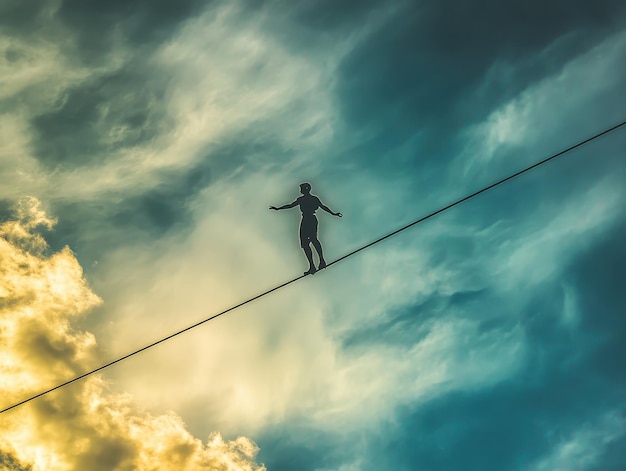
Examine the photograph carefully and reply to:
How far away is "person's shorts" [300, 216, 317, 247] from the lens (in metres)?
14.2

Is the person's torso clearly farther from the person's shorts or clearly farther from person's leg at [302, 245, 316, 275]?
person's leg at [302, 245, 316, 275]

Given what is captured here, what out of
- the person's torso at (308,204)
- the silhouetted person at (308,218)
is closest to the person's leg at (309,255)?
the silhouetted person at (308,218)

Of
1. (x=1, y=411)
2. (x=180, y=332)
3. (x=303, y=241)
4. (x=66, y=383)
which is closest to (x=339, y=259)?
(x=303, y=241)

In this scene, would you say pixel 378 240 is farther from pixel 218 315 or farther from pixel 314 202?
pixel 218 315

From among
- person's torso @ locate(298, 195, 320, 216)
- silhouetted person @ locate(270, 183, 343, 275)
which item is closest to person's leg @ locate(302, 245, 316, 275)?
silhouetted person @ locate(270, 183, 343, 275)

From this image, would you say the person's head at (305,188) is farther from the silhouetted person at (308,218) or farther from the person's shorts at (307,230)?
the person's shorts at (307,230)

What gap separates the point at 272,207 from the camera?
13.8m

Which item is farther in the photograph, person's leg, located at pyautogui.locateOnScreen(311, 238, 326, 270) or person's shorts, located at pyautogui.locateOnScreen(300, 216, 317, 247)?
person's shorts, located at pyautogui.locateOnScreen(300, 216, 317, 247)

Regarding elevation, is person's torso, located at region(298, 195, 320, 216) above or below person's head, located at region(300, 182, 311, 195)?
below

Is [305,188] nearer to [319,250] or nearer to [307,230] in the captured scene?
[307,230]

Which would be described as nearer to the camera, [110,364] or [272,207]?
[110,364]

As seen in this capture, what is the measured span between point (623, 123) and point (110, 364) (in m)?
12.6

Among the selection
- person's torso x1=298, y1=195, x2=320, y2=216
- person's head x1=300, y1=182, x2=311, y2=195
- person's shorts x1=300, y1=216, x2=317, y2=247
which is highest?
person's head x1=300, y1=182, x2=311, y2=195

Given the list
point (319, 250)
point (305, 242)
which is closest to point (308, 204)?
point (305, 242)
